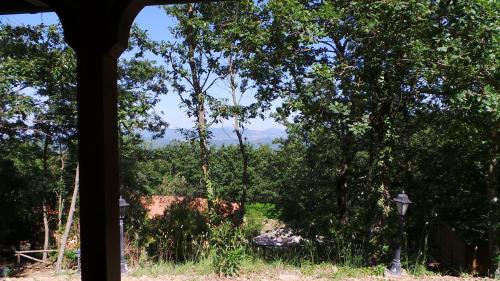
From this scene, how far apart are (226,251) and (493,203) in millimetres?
5274

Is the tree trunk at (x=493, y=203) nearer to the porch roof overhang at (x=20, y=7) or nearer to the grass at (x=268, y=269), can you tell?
the grass at (x=268, y=269)

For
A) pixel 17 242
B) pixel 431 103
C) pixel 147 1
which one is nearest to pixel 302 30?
pixel 431 103

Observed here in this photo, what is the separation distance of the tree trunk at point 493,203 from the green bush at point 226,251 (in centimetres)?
467

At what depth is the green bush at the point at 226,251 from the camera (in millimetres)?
5121

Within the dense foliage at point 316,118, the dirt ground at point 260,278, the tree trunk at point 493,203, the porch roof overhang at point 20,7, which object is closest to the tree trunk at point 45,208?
the dense foliage at point 316,118

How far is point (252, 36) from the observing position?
700 centimetres

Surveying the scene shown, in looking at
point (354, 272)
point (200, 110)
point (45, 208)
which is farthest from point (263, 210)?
point (354, 272)

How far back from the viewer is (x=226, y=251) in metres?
5.31

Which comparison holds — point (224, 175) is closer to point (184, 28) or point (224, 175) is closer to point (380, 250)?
point (184, 28)

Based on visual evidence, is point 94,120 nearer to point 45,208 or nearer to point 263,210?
point 45,208

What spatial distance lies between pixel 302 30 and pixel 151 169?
6586 mm

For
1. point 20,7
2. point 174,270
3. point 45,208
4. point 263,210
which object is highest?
point 20,7

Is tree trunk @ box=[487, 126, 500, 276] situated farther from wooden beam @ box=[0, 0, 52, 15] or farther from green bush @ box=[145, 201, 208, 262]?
wooden beam @ box=[0, 0, 52, 15]

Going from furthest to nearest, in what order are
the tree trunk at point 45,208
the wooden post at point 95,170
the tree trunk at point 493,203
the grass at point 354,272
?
the tree trunk at point 45,208 < the tree trunk at point 493,203 < the grass at point 354,272 < the wooden post at point 95,170
